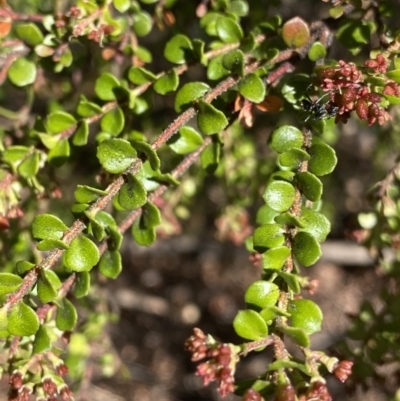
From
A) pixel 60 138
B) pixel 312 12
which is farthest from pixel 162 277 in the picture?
pixel 60 138

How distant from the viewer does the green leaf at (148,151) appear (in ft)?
3.04

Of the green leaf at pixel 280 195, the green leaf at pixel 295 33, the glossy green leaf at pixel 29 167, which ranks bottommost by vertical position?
the glossy green leaf at pixel 29 167

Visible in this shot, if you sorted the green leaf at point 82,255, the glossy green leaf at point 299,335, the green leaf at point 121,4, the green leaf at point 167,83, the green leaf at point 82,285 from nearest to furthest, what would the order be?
the glossy green leaf at point 299,335 < the green leaf at point 82,255 < the green leaf at point 82,285 < the green leaf at point 167,83 < the green leaf at point 121,4

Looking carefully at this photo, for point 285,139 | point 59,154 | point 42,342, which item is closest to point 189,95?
point 285,139

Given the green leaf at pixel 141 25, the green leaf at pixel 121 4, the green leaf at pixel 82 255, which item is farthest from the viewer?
the green leaf at pixel 141 25

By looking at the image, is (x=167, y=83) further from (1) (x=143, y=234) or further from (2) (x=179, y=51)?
(1) (x=143, y=234)

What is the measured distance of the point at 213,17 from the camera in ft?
4.38

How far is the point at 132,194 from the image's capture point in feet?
3.06

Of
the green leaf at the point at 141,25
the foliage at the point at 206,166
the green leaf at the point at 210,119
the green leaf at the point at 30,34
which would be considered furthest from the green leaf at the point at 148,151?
the green leaf at the point at 141,25

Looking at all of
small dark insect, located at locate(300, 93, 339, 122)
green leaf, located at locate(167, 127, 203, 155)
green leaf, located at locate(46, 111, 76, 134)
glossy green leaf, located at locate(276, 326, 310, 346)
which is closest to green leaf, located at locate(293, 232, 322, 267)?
glossy green leaf, located at locate(276, 326, 310, 346)

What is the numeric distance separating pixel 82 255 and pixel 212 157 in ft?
1.19

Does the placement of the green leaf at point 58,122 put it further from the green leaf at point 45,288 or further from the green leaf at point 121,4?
the green leaf at point 45,288

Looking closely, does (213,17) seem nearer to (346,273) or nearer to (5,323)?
(5,323)

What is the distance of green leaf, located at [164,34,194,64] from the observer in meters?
1.22
